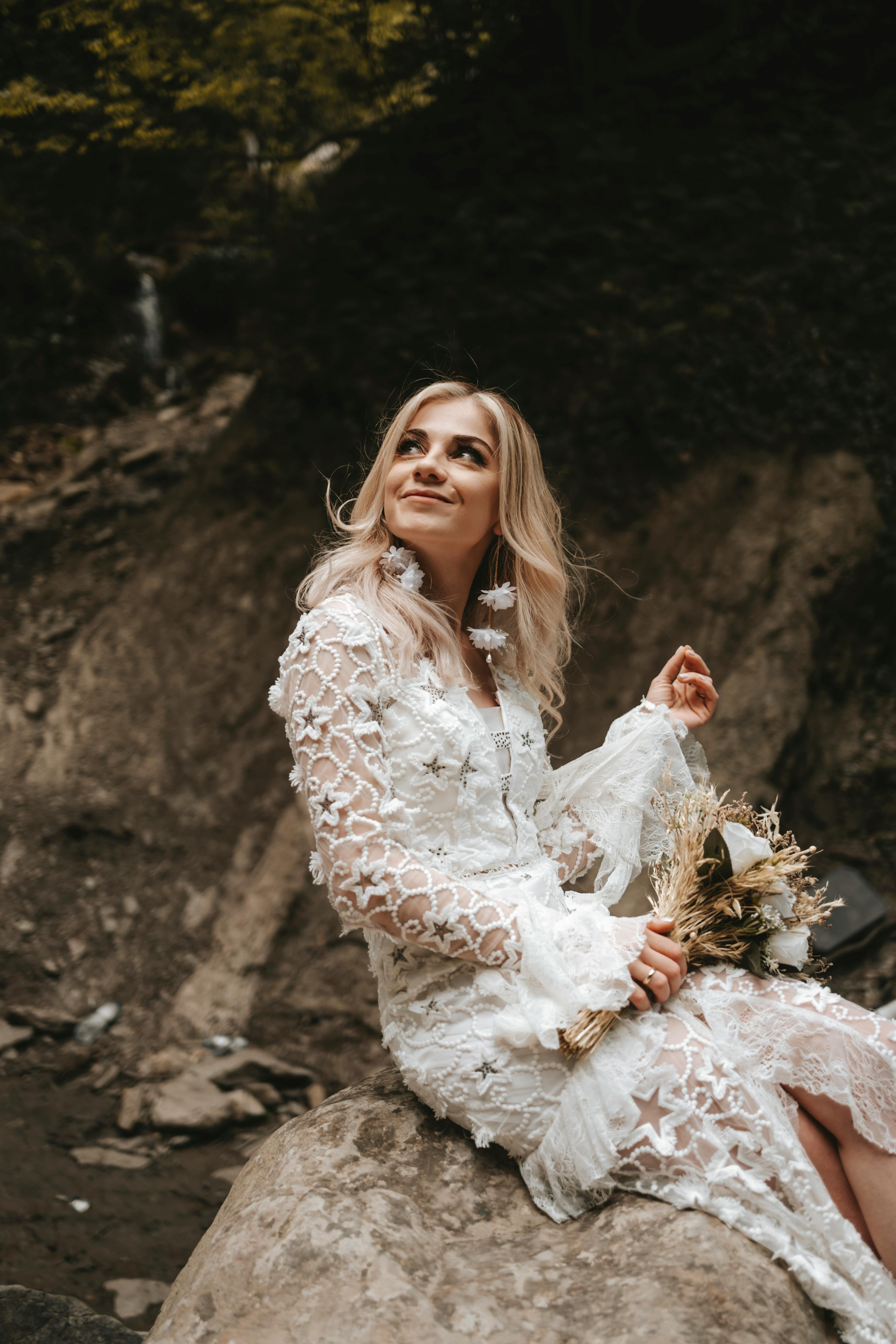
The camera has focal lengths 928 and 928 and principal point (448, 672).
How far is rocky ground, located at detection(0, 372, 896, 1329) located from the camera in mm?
3943

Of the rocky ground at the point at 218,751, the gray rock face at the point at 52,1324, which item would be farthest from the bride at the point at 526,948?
the rocky ground at the point at 218,751

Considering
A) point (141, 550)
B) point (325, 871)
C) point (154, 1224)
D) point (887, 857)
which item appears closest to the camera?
point (325, 871)

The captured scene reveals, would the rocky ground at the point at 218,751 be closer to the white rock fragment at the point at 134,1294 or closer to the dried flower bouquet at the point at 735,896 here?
the white rock fragment at the point at 134,1294

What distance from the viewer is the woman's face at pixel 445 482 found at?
7.40 feet

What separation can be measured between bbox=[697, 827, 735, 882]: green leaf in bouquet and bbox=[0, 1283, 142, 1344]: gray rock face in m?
1.71

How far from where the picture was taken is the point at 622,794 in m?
2.32

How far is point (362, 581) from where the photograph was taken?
87.7 inches

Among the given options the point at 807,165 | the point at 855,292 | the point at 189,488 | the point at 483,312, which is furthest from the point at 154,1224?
the point at 807,165

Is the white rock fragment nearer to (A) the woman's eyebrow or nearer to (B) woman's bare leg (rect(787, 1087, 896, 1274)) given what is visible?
(B) woman's bare leg (rect(787, 1087, 896, 1274))

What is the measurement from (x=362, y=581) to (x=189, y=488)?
137 inches

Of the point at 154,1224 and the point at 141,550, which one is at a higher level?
the point at 141,550

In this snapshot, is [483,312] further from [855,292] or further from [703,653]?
[703,653]

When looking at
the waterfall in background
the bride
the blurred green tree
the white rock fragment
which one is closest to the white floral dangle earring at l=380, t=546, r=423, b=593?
the bride

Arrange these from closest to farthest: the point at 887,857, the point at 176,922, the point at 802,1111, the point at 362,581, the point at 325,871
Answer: the point at 802,1111
the point at 325,871
the point at 362,581
the point at 887,857
the point at 176,922
